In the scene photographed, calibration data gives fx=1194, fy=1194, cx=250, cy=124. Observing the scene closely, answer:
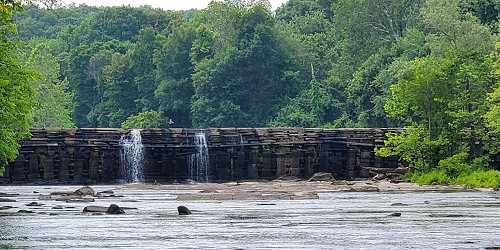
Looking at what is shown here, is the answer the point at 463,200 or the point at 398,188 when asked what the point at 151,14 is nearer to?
the point at 398,188

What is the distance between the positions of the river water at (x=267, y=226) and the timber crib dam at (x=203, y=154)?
3175 centimetres

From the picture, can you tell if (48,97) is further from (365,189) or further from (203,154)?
(365,189)

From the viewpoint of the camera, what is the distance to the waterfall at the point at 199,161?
77.9 m

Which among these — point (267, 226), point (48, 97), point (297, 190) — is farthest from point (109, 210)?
point (48, 97)

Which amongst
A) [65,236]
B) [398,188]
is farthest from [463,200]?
[65,236]

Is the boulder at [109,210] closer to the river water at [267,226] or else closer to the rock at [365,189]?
the river water at [267,226]

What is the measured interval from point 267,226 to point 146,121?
92777 mm

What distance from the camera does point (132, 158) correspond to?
255 ft

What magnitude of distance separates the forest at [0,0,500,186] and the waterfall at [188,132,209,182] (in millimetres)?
10878

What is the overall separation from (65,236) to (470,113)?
3715 centimetres

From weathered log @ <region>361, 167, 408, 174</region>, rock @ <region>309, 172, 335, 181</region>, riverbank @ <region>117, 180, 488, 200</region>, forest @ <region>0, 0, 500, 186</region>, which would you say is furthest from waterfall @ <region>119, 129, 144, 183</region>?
weathered log @ <region>361, 167, 408, 174</region>

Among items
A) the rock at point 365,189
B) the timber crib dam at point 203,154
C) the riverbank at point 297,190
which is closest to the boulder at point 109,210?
the riverbank at point 297,190

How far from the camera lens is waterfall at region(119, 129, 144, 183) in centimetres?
7750

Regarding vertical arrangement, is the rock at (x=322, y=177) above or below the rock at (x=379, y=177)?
below
